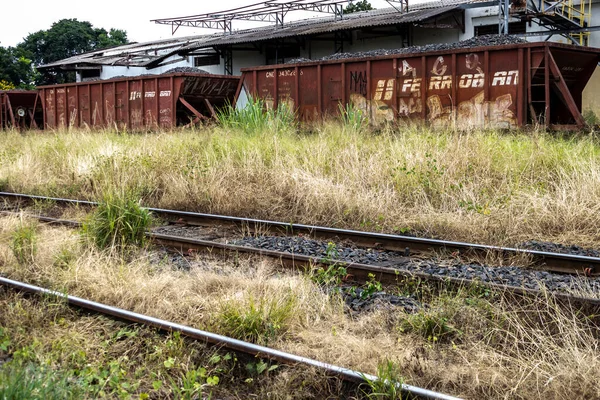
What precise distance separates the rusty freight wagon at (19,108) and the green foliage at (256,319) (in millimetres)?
25802

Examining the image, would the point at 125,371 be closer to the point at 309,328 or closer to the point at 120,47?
the point at 309,328

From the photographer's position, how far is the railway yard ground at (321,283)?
13.3ft

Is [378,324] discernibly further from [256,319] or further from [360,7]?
[360,7]

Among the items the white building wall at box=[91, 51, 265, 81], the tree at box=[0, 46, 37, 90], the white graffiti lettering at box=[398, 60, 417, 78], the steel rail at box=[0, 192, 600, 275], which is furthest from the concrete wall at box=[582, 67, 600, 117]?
the tree at box=[0, 46, 37, 90]

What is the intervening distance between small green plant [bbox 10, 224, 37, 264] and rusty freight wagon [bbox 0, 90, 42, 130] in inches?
896

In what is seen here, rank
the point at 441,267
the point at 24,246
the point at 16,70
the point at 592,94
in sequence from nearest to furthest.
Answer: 1. the point at 441,267
2. the point at 24,246
3. the point at 592,94
4. the point at 16,70

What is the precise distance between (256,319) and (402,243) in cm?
344

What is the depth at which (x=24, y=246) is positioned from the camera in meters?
6.90

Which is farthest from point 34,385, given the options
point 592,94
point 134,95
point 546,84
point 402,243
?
point 134,95

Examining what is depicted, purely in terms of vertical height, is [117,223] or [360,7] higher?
[360,7]

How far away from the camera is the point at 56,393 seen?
10.9 feet

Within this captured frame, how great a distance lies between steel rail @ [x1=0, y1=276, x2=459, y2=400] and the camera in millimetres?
3774

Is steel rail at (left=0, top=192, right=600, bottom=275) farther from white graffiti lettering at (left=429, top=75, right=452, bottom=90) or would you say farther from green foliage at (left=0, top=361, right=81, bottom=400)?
white graffiti lettering at (left=429, top=75, right=452, bottom=90)

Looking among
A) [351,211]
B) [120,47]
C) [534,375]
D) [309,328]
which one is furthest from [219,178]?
[120,47]
